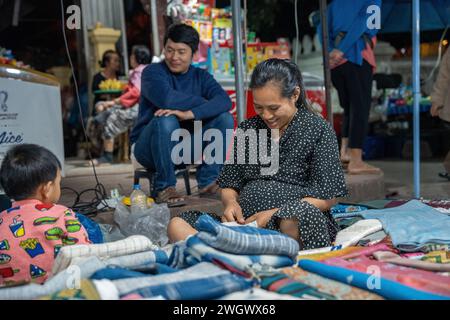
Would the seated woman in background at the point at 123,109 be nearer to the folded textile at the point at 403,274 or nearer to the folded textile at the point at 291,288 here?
the folded textile at the point at 403,274

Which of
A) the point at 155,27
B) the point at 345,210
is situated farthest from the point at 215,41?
the point at 345,210

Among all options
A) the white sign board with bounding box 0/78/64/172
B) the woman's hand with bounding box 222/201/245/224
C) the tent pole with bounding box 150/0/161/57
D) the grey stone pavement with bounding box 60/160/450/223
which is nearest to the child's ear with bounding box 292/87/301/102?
the woman's hand with bounding box 222/201/245/224

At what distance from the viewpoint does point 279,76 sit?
2730 millimetres

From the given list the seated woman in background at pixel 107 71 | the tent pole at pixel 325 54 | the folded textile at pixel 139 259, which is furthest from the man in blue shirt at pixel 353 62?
the seated woman in background at pixel 107 71

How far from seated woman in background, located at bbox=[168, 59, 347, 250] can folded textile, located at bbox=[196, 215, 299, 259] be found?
37 cm

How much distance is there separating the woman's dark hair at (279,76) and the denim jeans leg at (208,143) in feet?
4.96

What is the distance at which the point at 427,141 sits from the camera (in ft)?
28.6

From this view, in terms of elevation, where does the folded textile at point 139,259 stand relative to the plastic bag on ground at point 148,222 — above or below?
above

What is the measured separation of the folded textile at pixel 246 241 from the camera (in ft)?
7.09

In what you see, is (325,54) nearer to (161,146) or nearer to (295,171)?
(161,146)

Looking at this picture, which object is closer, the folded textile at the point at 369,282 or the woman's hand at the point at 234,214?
the folded textile at the point at 369,282

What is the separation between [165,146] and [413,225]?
172 cm

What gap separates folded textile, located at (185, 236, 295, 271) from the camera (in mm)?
2062

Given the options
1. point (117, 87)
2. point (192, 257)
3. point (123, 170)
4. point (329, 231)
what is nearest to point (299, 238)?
point (329, 231)
